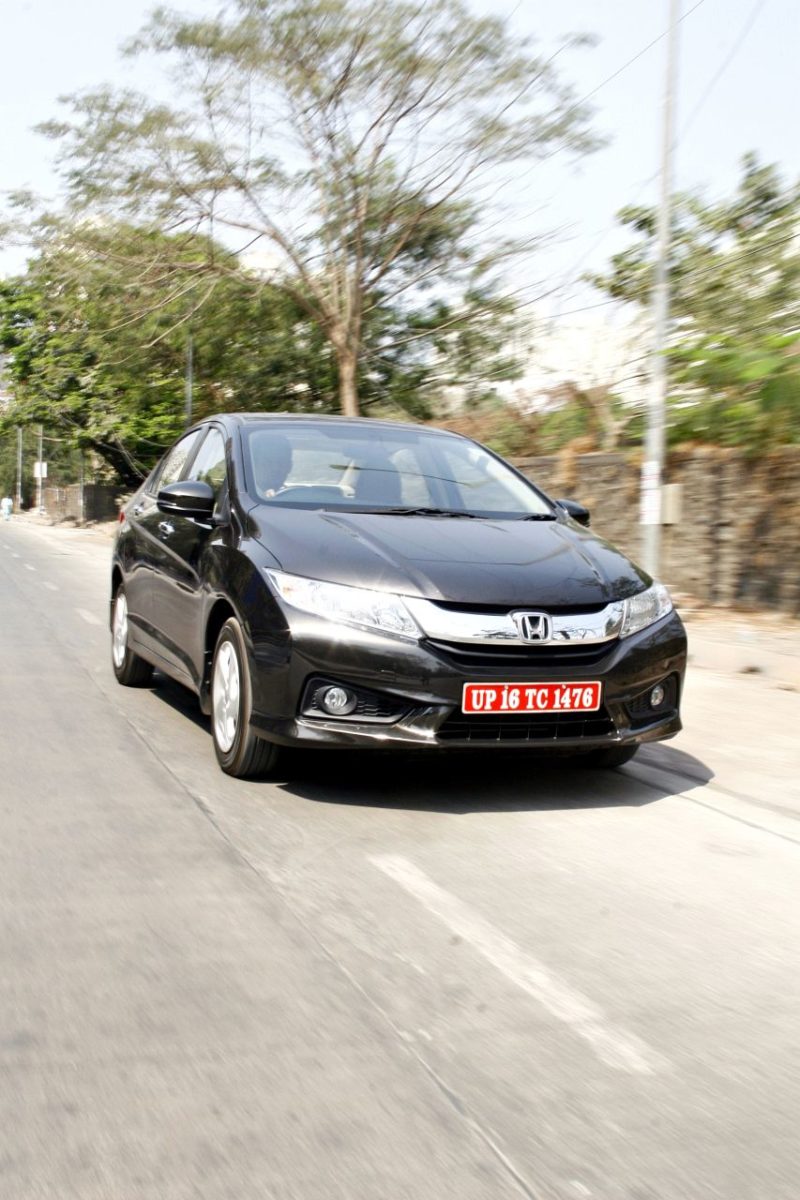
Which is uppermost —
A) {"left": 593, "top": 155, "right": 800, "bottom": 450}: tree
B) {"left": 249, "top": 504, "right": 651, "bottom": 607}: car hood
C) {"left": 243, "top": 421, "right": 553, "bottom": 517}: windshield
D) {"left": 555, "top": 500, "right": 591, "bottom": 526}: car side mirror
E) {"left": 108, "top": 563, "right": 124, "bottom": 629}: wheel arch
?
{"left": 593, "top": 155, "right": 800, "bottom": 450}: tree

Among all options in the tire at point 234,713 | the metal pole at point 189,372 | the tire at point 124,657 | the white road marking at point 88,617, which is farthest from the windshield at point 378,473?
the metal pole at point 189,372

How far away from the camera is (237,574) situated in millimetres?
5840

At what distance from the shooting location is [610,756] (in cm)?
628

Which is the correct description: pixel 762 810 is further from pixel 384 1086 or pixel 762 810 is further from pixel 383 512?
pixel 384 1086

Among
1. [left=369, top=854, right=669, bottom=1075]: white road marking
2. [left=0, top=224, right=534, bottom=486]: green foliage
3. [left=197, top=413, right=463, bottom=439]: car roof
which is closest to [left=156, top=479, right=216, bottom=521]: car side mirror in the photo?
[left=197, top=413, right=463, bottom=439]: car roof

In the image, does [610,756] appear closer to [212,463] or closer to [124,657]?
[212,463]

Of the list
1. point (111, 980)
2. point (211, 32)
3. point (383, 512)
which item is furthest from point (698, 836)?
point (211, 32)

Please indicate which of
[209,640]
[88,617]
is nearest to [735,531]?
[88,617]

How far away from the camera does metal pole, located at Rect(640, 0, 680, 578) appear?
12.4 m

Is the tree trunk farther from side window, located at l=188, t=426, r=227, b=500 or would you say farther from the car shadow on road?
the car shadow on road

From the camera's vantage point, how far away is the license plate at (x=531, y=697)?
206 inches

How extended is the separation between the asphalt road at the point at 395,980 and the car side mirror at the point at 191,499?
111 cm

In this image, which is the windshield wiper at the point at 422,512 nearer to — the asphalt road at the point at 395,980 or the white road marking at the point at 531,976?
the asphalt road at the point at 395,980

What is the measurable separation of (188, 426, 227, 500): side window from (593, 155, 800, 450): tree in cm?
736
